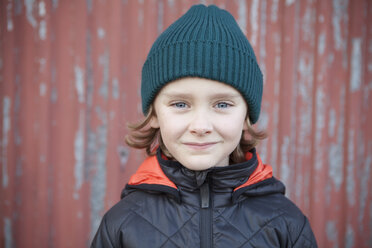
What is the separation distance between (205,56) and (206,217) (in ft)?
2.09

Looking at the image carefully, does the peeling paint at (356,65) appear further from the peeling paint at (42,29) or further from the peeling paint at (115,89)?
the peeling paint at (42,29)

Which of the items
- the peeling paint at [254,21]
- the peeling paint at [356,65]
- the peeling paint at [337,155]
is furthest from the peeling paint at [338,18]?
the peeling paint at [254,21]

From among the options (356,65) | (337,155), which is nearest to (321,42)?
(356,65)

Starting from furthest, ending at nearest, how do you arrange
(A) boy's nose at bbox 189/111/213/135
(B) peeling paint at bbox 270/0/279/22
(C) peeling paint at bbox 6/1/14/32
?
(B) peeling paint at bbox 270/0/279/22 < (C) peeling paint at bbox 6/1/14/32 < (A) boy's nose at bbox 189/111/213/135

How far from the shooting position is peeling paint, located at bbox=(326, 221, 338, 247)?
6.88 ft

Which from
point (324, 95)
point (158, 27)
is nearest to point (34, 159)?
point (158, 27)

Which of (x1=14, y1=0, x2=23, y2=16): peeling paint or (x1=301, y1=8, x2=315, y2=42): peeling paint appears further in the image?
(x1=301, y1=8, x2=315, y2=42): peeling paint

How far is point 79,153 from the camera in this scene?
6.32ft

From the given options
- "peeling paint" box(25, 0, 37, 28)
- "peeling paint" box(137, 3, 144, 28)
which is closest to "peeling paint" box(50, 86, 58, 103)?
"peeling paint" box(25, 0, 37, 28)

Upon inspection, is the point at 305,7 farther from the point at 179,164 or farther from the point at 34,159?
the point at 34,159

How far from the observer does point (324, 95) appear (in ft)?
6.75

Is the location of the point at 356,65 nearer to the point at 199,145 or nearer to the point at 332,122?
the point at 332,122

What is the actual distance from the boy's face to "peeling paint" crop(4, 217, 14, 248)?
1601 millimetres

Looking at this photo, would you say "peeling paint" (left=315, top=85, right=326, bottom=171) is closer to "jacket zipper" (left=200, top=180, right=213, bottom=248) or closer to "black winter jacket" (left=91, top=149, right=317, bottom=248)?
"black winter jacket" (left=91, top=149, right=317, bottom=248)
